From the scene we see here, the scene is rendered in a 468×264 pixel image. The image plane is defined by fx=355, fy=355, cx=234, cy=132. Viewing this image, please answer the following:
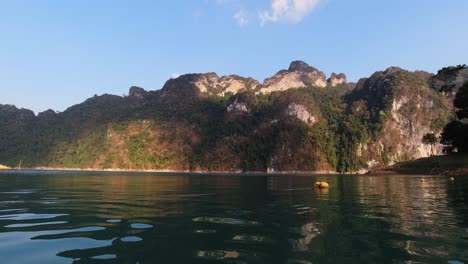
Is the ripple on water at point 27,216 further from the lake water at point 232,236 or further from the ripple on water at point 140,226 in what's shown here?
the ripple on water at point 140,226

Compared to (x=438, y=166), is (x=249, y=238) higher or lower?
lower

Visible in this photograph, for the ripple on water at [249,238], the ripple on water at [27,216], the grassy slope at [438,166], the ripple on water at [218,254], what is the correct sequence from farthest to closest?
the grassy slope at [438,166]
the ripple on water at [27,216]
the ripple on water at [249,238]
the ripple on water at [218,254]

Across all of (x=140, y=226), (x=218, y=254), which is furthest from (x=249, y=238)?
(x=140, y=226)

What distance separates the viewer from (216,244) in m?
10.7

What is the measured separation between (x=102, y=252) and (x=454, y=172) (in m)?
76.7

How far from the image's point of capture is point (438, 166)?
3078 inches

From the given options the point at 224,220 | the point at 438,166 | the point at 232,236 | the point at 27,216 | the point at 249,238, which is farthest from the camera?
the point at 438,166

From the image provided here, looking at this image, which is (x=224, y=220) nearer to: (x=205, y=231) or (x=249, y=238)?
(x=205, y=231)

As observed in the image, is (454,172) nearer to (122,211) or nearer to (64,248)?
Result: (122,211)

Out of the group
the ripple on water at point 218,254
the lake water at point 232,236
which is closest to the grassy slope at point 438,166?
the lake water at point 232,236

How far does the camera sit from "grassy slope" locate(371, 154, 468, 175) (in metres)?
71.2

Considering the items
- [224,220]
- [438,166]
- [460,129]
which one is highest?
[460,129]

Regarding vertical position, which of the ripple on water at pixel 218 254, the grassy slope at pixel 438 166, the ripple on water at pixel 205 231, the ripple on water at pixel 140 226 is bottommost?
the ripple on water at pixel 205 231

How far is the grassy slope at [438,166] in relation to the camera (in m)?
71.2
